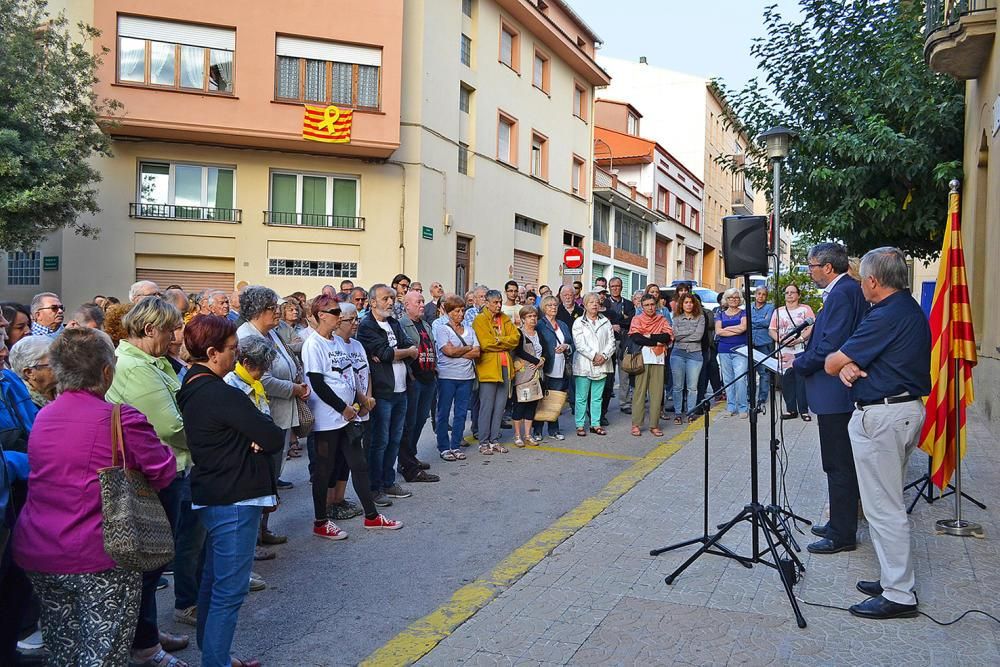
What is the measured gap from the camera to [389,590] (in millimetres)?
5082

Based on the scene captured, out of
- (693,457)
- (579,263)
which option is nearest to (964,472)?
(693,457)

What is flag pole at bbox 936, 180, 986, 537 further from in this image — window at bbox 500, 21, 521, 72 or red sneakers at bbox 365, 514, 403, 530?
window at bbox 500, 21, 521, 72

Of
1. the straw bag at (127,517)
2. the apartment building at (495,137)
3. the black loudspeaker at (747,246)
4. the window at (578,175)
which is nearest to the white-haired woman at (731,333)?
the black loudspeaker at (747,246)

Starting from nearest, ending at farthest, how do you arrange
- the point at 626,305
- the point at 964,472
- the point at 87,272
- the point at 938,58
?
the point at 964,472 < the point at 938,58 < the point at 626,305 < the point at 87,272

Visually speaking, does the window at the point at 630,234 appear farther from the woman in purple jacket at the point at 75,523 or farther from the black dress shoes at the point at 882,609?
the woman in purple jacket at the point at 75,523

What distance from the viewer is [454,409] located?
9289mm

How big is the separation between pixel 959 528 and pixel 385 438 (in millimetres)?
4599

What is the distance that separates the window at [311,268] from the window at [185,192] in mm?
1425

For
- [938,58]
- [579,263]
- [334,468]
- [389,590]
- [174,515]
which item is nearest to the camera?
[174,515]

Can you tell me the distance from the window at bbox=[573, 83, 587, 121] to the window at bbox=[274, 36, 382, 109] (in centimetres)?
1256

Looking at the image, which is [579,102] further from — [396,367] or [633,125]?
[396,367]

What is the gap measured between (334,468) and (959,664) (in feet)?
14.3

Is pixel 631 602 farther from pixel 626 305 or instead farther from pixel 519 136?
pixel 519 136

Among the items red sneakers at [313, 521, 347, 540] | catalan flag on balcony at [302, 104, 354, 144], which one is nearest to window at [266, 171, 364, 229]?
catalan flag on balcony at [302, 104, 354, 144]
